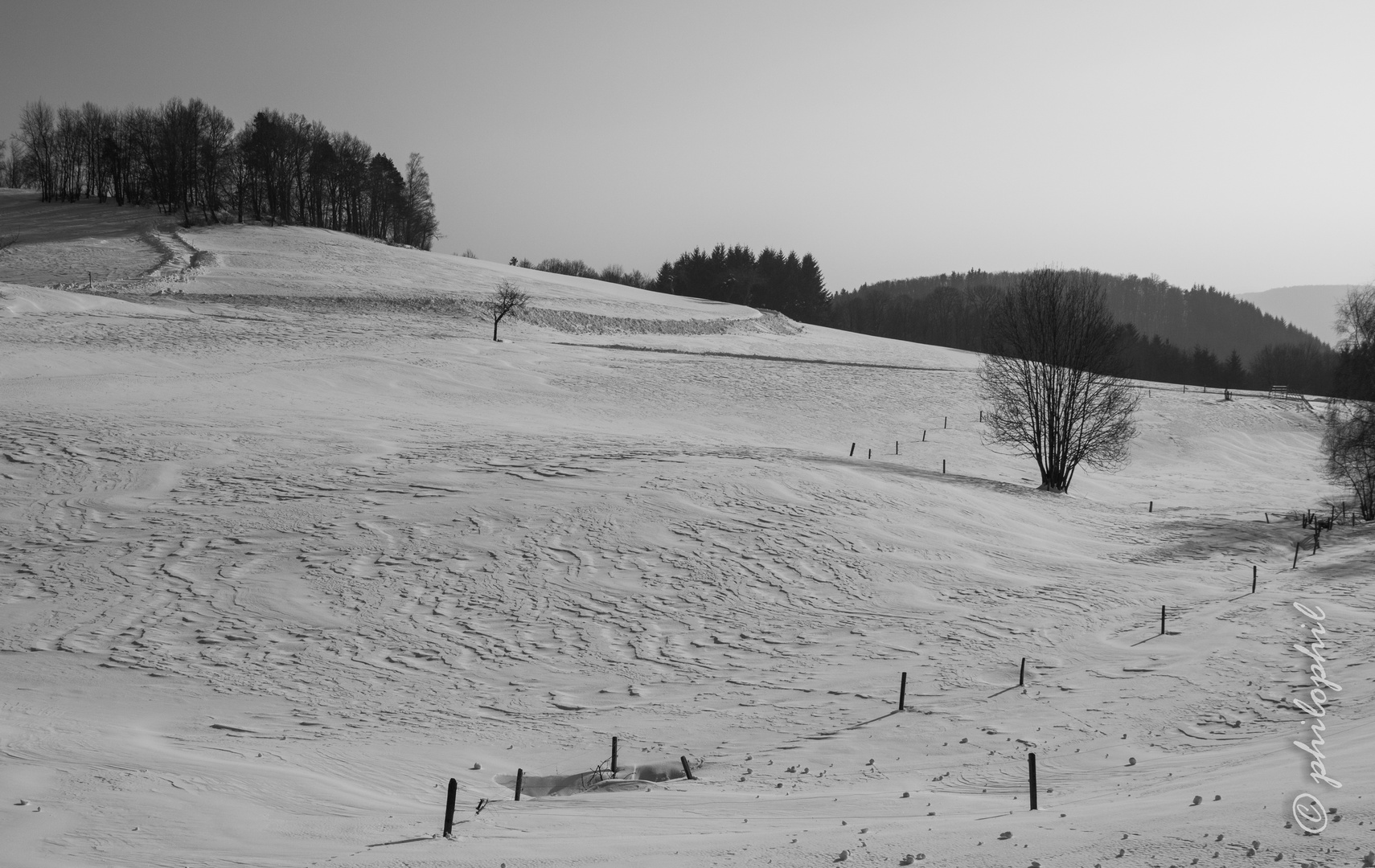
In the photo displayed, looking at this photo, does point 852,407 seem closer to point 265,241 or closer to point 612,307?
point 612,307

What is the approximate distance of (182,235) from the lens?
81625 mm

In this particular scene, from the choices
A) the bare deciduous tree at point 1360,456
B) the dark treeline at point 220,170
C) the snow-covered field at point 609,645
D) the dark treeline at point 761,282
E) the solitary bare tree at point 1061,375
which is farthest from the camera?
the dark treeline at point 761,282

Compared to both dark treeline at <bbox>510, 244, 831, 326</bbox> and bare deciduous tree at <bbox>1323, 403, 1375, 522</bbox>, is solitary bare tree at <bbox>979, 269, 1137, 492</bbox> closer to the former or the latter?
bare deciduous tree at <bbox>1323, 403, 1375, 522</bbox>

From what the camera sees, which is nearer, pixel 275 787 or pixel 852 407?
pixel 275 787

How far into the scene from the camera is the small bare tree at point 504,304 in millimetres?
59938

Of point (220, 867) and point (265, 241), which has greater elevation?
point (265, 241)

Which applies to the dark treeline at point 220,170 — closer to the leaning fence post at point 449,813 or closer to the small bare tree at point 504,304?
the small bare tree at point 504,304

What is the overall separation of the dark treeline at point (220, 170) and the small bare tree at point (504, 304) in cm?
4154

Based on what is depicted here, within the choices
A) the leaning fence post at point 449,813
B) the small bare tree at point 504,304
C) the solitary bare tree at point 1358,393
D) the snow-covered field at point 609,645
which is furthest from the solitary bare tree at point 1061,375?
the small bare tree at point 504,304

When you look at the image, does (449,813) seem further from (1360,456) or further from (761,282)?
(761,282)

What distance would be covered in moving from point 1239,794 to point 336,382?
38407 mm

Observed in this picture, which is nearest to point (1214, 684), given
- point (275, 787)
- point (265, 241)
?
point (275, 787)

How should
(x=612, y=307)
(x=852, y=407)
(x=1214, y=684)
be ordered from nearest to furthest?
1. (x=1214, y=684)
2. (x=852, y=407)
3. (x=612, y=307)

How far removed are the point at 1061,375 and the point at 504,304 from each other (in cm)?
3746
